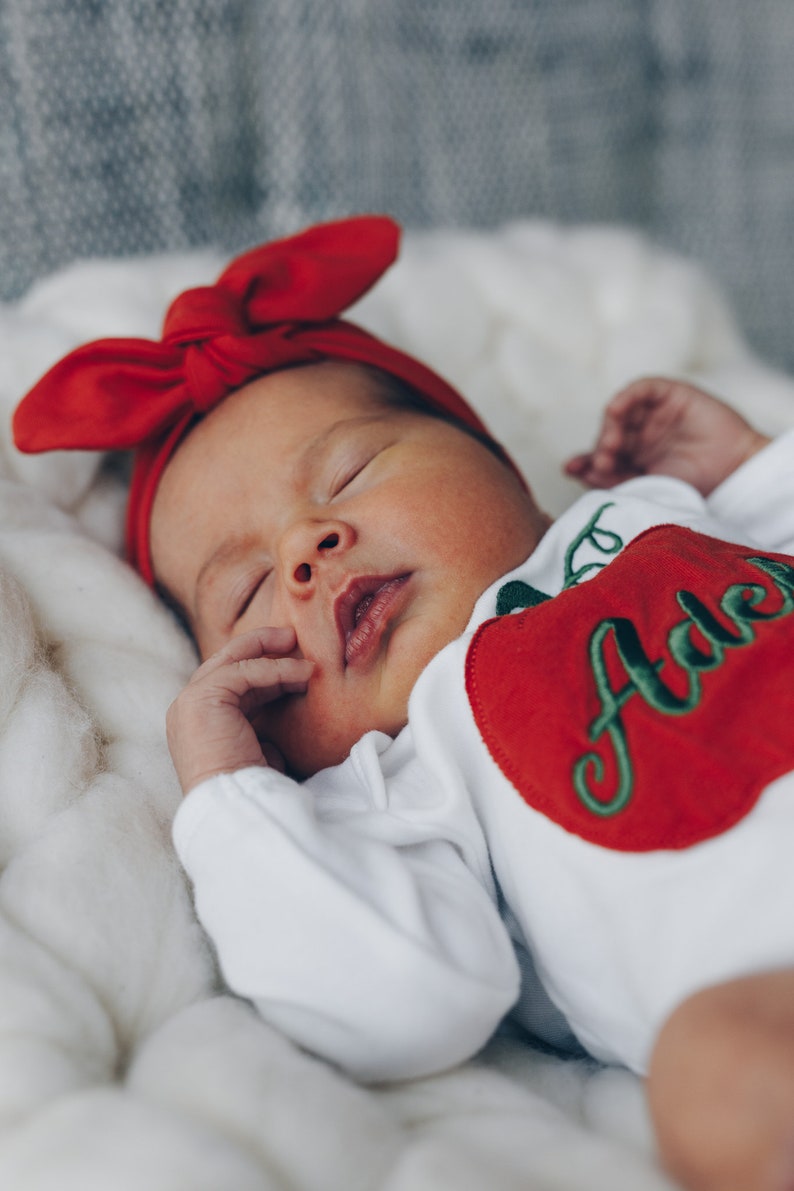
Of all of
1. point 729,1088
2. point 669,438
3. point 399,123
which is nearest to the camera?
point 729,1088

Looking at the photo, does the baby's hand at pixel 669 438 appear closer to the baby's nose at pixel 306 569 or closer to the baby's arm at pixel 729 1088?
the baby's nose at pixel 306 569

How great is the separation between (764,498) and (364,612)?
46 centimetres

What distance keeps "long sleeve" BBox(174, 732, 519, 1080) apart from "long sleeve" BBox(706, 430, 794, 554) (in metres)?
0.49

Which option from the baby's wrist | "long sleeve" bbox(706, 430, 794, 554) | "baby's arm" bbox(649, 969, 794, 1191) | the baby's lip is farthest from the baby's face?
"baby's arm" bbox(649, 969, 794, 1191)

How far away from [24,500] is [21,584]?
154mm

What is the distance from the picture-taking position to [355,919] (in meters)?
0.70

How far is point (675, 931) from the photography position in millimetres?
706

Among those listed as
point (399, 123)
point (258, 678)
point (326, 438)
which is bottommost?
point (258, 678)

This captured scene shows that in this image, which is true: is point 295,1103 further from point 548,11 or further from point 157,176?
point 548,11

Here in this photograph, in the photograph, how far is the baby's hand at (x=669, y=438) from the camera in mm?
1226

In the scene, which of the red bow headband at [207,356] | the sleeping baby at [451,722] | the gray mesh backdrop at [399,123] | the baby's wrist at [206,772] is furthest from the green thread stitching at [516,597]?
the gray mesh backdrop at [399,123]

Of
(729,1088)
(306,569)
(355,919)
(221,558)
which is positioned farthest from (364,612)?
(729,1088)

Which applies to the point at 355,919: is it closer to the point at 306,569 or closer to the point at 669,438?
the point at 306,569

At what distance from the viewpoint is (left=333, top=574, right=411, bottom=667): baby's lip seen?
886 millimetres
